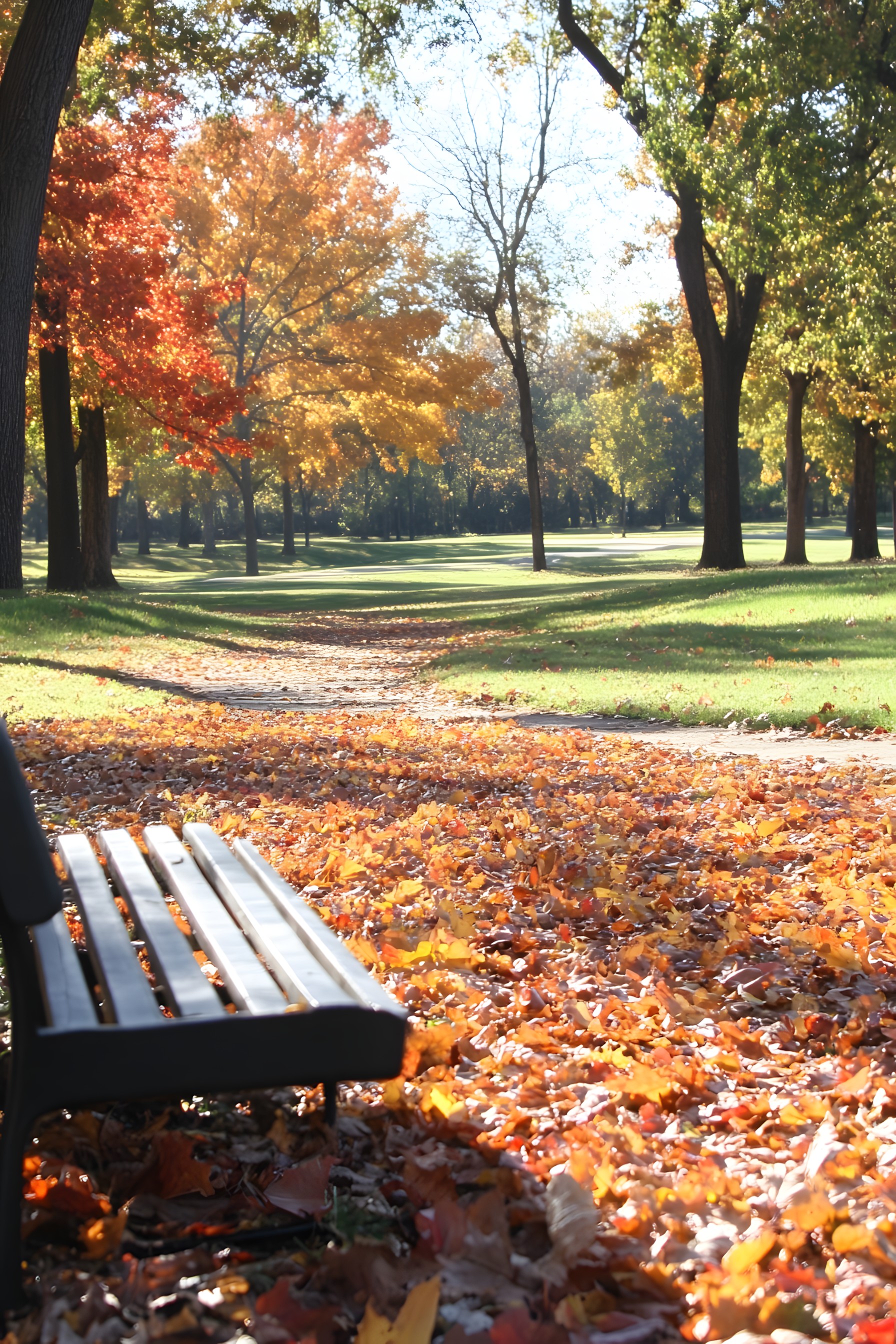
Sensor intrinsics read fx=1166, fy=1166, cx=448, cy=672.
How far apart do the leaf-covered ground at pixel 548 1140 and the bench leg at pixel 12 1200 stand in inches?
2.2

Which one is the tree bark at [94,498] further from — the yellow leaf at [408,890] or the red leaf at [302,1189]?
the red leaf at [302,1189]

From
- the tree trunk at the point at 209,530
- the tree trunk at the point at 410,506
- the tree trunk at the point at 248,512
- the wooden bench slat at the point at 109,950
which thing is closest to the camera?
the wooden bench slat at the point at 109,950

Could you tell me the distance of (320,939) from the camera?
8.14ft

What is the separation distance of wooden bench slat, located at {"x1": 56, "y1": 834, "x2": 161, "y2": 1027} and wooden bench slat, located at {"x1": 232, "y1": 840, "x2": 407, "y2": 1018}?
0.35 meters

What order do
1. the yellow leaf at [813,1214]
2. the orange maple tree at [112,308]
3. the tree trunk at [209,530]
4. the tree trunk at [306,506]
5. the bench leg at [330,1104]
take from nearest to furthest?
1. the yellow leaf at [813,1214]
2. the bench leg at [330,1104]
3. the orange maple tree at [112,308]
4. the tree trunk at [209,530]
5. the tree trunk at [306,506]

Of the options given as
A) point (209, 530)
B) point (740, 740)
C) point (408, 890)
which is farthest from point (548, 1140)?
point (209, 530)

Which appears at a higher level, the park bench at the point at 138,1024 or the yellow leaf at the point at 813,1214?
the park bench at the point at 138,1024

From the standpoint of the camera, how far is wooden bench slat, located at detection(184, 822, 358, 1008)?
6.97ft

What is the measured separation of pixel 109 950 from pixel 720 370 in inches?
913

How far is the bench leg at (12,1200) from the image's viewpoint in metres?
1.85

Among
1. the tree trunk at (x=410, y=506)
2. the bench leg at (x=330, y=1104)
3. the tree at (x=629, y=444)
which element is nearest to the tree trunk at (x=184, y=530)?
the tree trunk at (x=410, y=506)

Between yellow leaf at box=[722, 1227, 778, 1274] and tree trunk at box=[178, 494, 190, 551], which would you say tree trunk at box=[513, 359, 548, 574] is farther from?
yellow leaf at box=[722, 1227, 778, 1274]

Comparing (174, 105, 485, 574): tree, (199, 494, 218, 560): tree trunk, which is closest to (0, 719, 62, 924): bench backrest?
(174, 105, 485, 574): tree

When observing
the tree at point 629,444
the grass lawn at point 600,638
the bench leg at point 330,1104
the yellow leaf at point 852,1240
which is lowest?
the yellow leaf at point 852,1240
